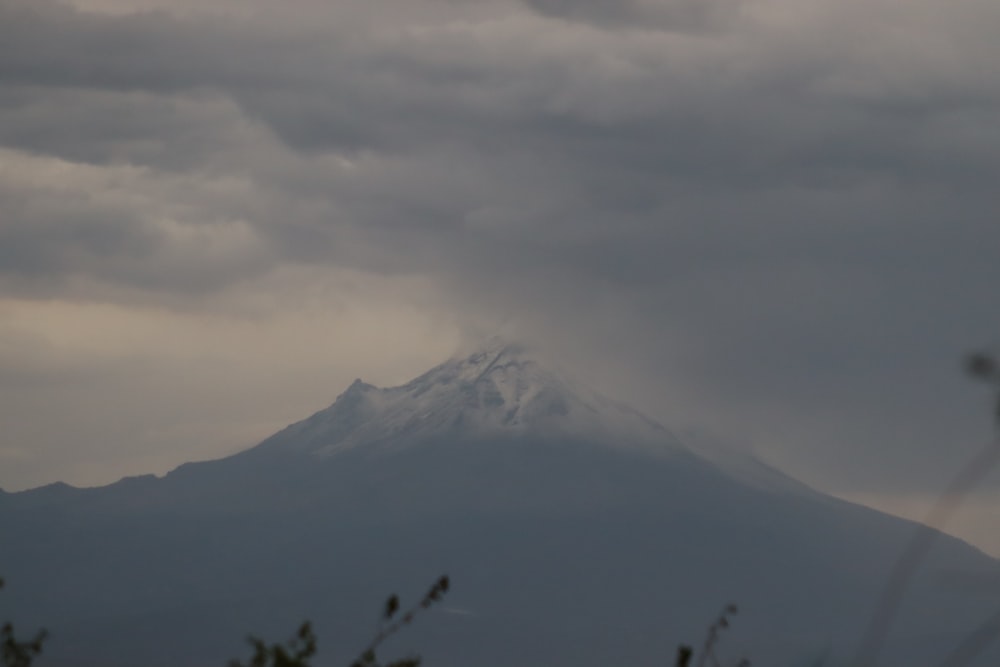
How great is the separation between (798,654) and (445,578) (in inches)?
103

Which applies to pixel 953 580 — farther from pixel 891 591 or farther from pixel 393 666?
pixel 393 666

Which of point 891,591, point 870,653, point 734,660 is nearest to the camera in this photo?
point 891,591

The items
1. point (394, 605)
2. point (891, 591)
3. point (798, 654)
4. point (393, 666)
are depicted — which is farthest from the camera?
point (393, 666)

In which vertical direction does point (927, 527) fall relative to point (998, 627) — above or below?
above

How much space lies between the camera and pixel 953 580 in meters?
3.67

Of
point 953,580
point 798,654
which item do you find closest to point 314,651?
point 798,654

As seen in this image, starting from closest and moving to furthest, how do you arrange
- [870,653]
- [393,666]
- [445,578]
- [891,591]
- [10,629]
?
[891,591] → [870,653] → [445,578] → [393,666] → [10,629]

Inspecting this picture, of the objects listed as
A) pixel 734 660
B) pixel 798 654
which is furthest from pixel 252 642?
pixel 798 654

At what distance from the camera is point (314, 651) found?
901 cm

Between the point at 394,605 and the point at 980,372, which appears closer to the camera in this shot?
the point at 980,372

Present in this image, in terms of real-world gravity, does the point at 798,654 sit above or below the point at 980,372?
below

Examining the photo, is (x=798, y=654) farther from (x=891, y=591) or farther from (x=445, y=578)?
(x=445, y=578)

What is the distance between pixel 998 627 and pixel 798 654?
77 centimetres

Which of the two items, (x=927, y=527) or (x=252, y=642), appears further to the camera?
(x=252, y=642)
